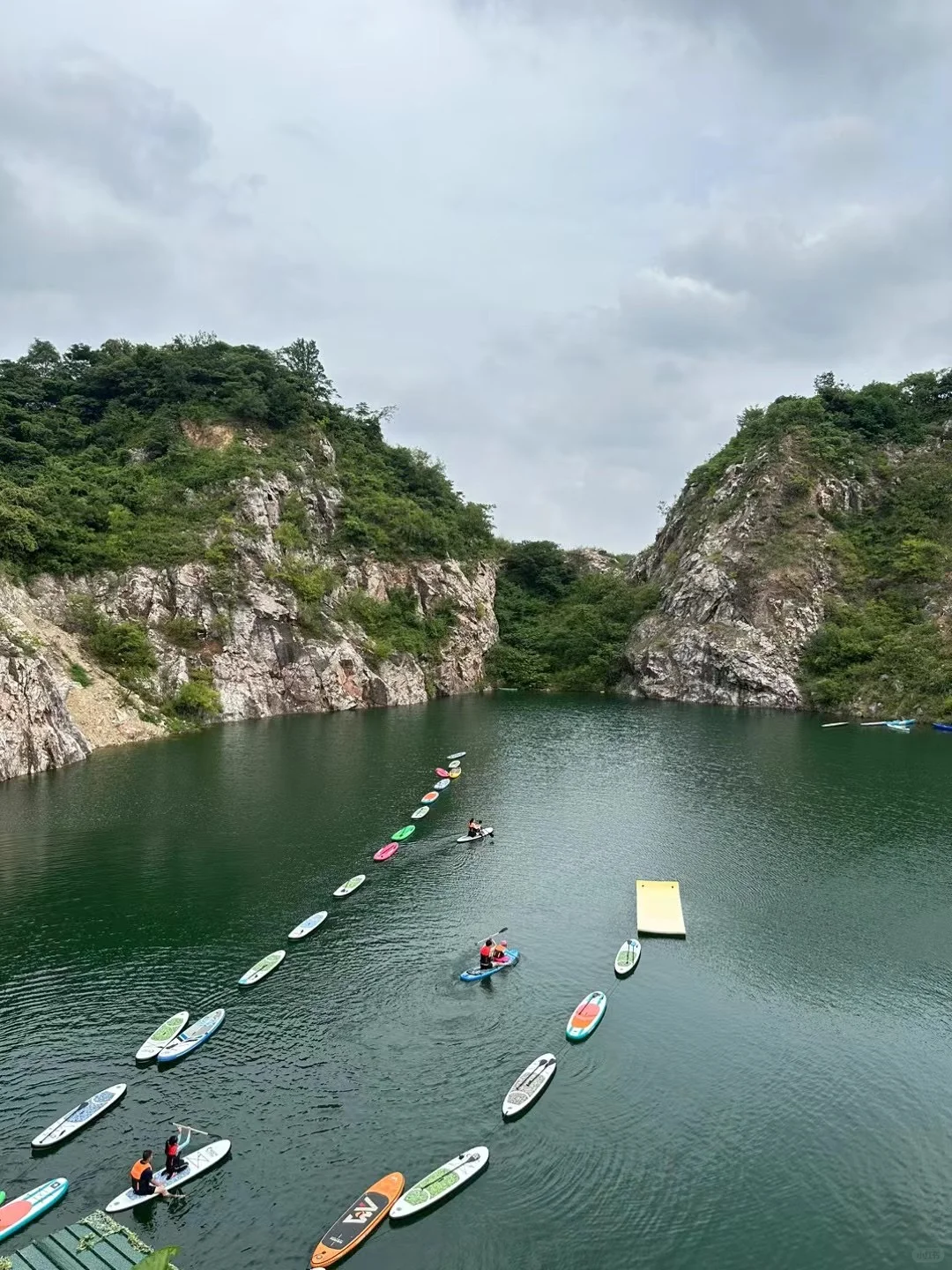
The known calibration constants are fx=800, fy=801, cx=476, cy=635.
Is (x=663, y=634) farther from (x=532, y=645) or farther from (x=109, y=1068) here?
(x=109, y=1068)

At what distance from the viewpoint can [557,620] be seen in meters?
129

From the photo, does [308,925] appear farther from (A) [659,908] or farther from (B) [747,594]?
(B) [747,594]

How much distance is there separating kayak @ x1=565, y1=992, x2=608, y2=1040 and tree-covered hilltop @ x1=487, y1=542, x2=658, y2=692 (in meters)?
88.9

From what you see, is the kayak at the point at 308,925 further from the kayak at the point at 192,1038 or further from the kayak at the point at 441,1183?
the kayak at the point at 441,1183

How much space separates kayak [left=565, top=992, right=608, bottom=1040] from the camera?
25.0 m

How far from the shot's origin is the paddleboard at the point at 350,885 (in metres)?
35.8

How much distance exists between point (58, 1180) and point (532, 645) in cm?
10884

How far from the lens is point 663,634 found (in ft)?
356

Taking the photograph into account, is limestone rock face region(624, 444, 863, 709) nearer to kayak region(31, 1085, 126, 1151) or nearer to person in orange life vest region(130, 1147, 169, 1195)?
kayak region(31, 1085, 126, 1151)

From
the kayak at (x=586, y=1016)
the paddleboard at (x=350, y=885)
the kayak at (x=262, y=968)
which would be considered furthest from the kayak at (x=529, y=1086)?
the paddleboard at (x=350, y=885)

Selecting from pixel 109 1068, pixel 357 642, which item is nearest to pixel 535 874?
pixel 109 1068

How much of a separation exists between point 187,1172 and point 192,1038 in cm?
577

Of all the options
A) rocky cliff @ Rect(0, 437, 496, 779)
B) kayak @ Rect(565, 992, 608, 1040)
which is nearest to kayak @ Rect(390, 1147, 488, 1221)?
kayak @ Rect(565, 992, 608, 1040)

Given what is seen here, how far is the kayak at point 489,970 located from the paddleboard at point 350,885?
28.7 ft
